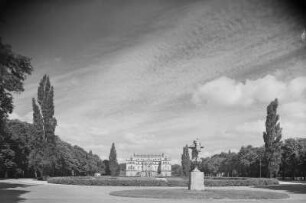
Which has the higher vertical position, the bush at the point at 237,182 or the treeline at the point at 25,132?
the treeline at the point at 25,132

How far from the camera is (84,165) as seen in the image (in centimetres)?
11831

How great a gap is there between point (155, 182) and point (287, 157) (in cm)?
4423

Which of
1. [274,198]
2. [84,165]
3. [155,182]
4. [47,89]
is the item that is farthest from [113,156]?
[274,198]

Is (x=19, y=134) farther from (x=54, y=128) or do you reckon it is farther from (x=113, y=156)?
(x=113, y=156)

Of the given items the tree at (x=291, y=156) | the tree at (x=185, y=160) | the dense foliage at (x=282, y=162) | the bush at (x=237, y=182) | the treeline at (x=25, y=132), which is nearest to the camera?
the treeline at (x=25, y=132)

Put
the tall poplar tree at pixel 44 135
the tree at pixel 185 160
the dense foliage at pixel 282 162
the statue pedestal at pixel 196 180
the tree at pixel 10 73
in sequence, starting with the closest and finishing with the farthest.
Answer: the tree at pixel 10 73, the statue pedestal at pixel 196 180, the tall poplar tree at pixel 44 135, the dense foliage at pixel 282 162, the tree at pixel 185 160

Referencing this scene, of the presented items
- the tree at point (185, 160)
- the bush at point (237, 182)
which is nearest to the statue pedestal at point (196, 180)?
the bush at point (237, 182)

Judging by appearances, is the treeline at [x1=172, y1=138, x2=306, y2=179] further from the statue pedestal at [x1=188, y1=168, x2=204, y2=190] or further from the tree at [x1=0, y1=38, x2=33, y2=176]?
the tree at [x1=0, y1=38, x2=33, y2=176]

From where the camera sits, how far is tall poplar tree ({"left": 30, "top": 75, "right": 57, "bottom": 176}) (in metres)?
56.2

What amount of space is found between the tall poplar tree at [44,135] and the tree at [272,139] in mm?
32337

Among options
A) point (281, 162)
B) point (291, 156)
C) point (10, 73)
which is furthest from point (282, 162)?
point (10, 73)

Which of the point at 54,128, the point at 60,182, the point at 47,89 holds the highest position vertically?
the point at 47,89

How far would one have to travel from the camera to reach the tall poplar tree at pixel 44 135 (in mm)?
56156

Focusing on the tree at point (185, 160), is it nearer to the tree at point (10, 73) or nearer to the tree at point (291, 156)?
the tree at point (291, 156)
